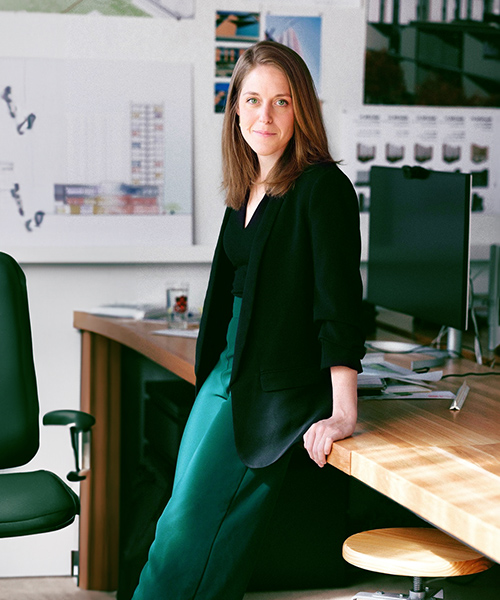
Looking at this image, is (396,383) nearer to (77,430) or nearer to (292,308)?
(292,308)

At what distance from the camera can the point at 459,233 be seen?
2301 mm

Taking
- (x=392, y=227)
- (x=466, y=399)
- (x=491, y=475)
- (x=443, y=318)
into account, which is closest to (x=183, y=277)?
(x=392, y=227)

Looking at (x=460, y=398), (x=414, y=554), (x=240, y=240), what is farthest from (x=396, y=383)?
(x=240, y=240)

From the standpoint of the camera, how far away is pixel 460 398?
1.86 m

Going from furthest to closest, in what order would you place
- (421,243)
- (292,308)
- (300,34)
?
1. (300,34)
2. (421,243)
3. (292,308)

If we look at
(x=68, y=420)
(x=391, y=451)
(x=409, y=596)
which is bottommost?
(x=409, y=596)

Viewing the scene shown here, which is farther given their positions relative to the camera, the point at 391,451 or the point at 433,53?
the point at 433,53

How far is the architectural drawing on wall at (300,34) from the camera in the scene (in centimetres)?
308

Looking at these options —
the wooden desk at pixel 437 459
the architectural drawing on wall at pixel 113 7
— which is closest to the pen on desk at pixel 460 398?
the wooden desk at pixel 437 459

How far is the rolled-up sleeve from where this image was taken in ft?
4.89

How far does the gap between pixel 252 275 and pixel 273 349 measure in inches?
5.5

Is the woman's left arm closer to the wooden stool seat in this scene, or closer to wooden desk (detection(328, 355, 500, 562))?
wooden desk (detection(328, 355, 500, 562))

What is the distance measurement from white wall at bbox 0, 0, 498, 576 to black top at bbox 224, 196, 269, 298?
128 cm

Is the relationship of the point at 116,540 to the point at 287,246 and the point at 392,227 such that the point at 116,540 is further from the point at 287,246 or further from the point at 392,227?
the point at 287,246
